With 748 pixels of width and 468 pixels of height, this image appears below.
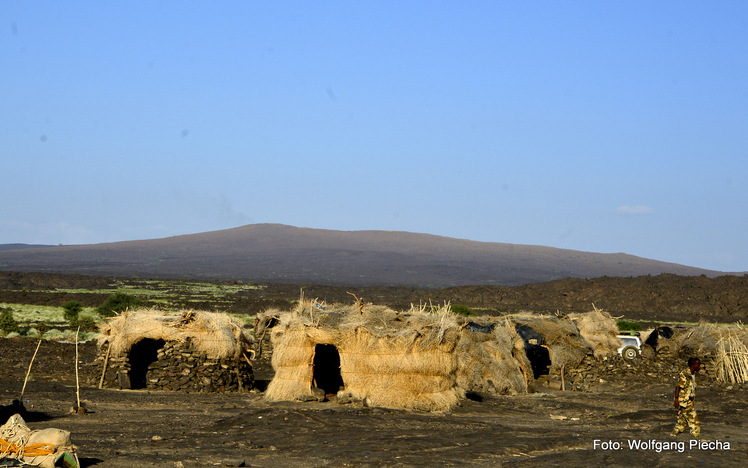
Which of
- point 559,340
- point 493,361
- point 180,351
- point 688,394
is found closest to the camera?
point 688,394

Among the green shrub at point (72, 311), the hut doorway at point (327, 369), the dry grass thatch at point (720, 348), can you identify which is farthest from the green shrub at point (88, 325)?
the dry grass thatch at point (720, 348)

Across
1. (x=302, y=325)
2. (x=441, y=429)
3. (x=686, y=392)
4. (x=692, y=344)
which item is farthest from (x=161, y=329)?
(x=692, y=344)

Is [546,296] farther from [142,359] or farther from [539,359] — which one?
[142,359]

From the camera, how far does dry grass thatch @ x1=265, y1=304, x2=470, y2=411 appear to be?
1830cm

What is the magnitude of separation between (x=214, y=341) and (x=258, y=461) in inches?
380

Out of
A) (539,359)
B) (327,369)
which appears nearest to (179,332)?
(327,369)

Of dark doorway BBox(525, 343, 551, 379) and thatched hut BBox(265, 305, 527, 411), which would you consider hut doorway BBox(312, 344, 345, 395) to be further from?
dark doorway BBox(525, 343, 551, 379)

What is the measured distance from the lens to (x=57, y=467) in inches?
404

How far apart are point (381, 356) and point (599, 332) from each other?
13.1 metres

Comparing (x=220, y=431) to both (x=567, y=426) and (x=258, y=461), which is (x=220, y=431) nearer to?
(x=258, y=461)

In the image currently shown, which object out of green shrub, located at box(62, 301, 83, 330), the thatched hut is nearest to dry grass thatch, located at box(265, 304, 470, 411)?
the thatched hut

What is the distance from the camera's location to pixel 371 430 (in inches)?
600

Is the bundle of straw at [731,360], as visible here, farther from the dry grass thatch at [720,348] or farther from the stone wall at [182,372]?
the stone wall at [182,372]

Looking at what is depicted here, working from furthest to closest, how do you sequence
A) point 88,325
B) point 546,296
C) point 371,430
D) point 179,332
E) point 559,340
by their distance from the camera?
point 546,296 → point 88,325 → point 559,340 → point 179,332 → point 371,430
